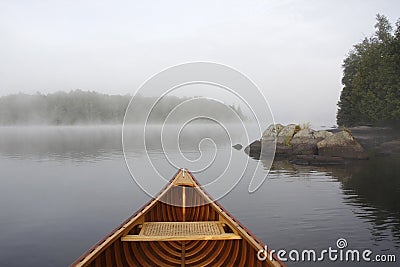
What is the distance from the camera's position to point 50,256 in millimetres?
13484

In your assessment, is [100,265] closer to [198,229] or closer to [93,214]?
[198,229]

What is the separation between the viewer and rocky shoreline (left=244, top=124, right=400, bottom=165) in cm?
4331

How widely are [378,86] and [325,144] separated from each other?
20.9 m

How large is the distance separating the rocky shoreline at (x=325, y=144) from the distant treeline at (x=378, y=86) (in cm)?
317

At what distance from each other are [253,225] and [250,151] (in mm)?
39977

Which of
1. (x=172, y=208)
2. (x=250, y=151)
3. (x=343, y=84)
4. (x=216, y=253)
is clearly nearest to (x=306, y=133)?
(x=250, y=151)

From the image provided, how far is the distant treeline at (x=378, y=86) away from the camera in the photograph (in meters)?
54.5

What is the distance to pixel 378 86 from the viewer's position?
189 ft

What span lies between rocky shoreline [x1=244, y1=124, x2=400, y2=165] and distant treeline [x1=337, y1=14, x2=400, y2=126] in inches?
125
